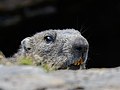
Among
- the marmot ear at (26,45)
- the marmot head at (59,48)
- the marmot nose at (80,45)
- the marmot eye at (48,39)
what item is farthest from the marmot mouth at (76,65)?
the marmot ear at (26,45)

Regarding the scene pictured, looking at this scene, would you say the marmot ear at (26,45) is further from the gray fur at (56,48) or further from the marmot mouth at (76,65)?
the marmot mouth at (76,65)

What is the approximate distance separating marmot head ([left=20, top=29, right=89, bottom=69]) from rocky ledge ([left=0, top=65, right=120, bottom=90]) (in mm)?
3361

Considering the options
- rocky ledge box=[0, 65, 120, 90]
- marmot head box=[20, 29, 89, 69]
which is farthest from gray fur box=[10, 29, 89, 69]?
rocky ledge box=[0, 65, 120, 90]

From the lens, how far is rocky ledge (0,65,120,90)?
14.9ft

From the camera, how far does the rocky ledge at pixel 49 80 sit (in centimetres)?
454

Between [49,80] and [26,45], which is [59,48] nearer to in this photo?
[26,45]

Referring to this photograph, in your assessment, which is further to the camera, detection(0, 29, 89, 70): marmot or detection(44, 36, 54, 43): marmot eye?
detection(44, 36, 54, 43): marmot eye

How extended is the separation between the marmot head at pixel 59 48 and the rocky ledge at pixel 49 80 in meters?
3.36

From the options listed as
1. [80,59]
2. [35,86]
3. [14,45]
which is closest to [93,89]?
[35,86]

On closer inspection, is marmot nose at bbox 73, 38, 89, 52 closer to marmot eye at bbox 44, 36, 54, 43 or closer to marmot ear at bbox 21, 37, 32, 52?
marmot eye at bbox 44, 36, 54, 43

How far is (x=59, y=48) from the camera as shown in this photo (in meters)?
9.26

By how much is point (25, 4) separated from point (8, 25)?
1.03m

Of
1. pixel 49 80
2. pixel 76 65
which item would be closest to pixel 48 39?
pixel 76 65

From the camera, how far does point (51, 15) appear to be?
18.1 metres
